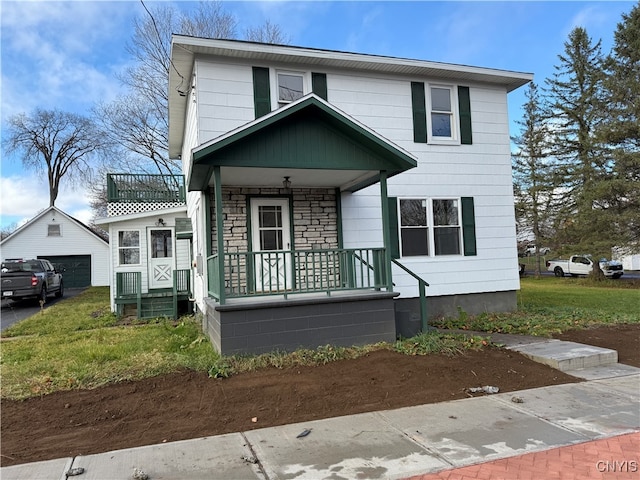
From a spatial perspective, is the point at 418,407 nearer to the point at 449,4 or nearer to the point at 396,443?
the point at 396,443

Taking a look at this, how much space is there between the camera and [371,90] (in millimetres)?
9656

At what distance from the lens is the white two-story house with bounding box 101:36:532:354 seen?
21.9 ft

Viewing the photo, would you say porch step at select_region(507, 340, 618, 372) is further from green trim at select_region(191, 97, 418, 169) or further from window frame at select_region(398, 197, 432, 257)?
green trim at select_region(191, 97, 418, 169)

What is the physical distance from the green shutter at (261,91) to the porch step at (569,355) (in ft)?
21.3

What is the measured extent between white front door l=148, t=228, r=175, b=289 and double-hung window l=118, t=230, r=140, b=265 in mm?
458

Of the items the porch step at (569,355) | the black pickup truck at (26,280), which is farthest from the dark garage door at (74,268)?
the porch step at (569,355)

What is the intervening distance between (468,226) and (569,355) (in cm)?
434

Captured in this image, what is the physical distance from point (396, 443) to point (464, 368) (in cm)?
251

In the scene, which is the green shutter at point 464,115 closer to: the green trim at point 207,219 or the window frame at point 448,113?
the window frame at point 448,113

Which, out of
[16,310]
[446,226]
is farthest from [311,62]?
[16,310]

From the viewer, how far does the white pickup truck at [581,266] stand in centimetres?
2416

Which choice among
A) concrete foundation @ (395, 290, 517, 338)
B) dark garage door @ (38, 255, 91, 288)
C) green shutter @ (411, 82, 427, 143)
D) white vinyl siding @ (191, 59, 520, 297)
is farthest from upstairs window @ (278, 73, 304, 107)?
dark garage door @ (38, 255, 91, 288)

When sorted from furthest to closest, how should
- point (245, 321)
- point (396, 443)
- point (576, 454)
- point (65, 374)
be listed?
point (245, 321)
point (65, 374)
point (396, 443)
point (576, 454)

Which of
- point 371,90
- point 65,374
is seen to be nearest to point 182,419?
point 65,374
